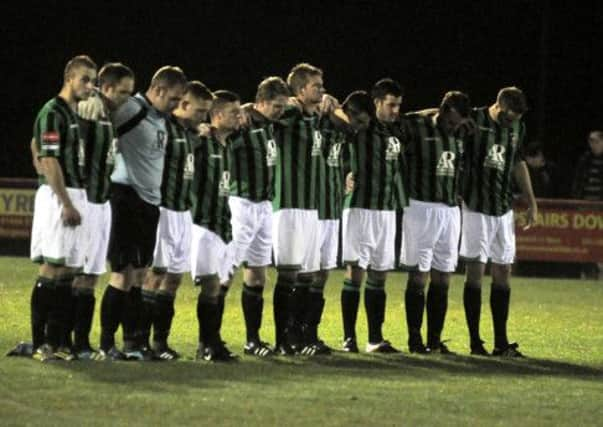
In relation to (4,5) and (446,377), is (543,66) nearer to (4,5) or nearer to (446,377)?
(4,5)

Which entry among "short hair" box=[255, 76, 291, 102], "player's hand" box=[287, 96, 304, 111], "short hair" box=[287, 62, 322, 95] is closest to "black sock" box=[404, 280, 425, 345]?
"player's hand" box=[287, 96, 304, 111]

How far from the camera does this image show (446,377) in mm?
10812

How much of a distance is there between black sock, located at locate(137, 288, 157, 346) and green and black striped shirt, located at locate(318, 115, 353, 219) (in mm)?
1570

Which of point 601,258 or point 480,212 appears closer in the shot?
point 480,212

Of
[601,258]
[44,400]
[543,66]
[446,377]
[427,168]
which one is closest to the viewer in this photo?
[44,400]

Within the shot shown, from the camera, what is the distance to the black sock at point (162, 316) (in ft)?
37.1

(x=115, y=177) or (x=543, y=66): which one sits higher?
(x=543, y=66)

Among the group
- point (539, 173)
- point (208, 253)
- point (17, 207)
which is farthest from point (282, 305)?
point (17, 207)

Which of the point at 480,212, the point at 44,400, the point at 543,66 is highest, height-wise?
the point at 543,66

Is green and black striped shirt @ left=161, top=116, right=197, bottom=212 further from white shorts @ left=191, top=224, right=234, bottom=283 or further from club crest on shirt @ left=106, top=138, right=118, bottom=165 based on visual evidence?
club crest on shirt @ left=106, top=138, right=118, bottom=165

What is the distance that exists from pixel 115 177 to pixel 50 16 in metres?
18.2

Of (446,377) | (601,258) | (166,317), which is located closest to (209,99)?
(166,317)

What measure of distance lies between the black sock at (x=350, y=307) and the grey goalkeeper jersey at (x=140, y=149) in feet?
6.97

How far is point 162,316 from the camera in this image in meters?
11.4
